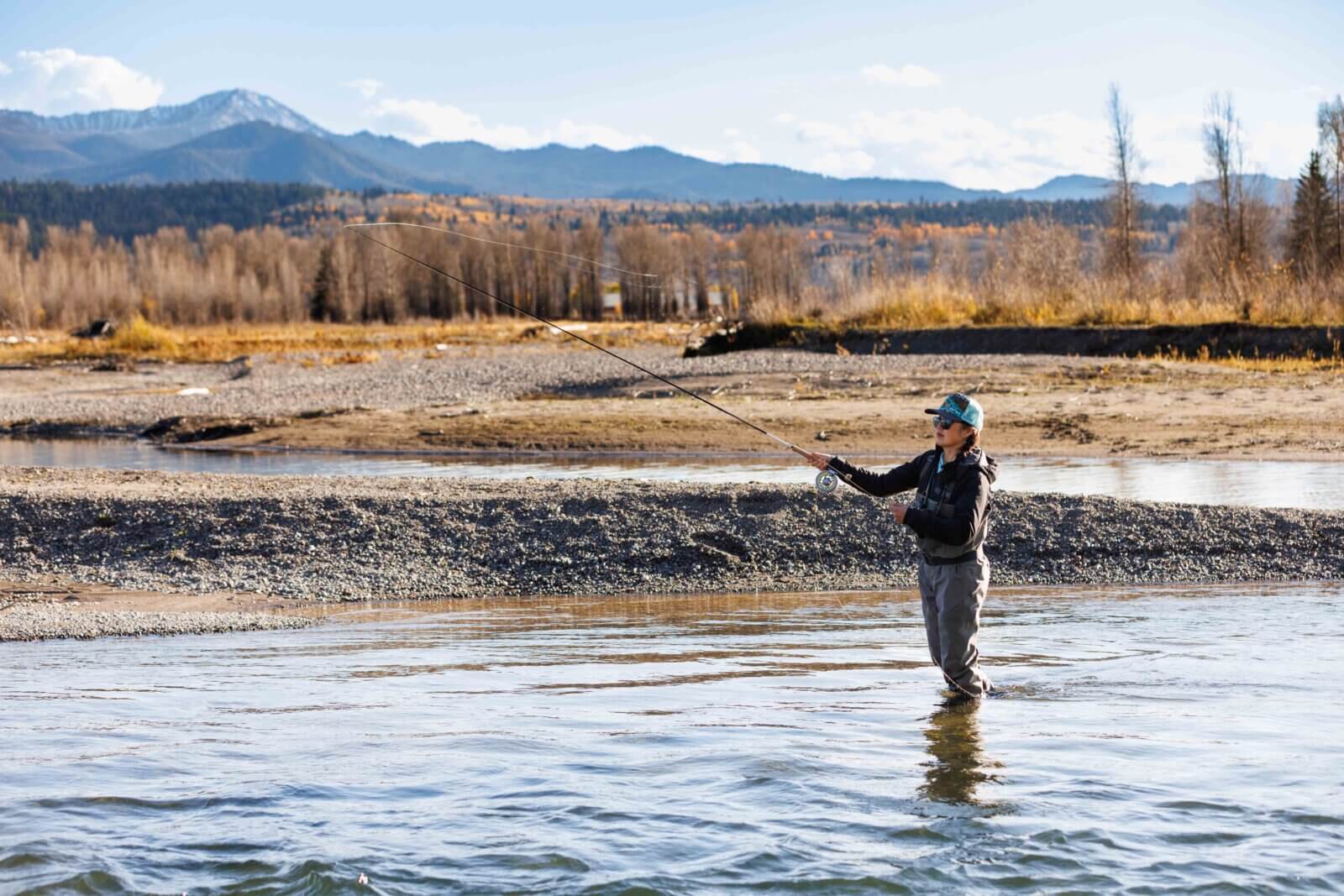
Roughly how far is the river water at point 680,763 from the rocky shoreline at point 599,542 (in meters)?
2.28

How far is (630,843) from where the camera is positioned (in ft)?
19.8

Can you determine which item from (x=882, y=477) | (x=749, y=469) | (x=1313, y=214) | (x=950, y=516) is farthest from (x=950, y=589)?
(x=1313, y=214)

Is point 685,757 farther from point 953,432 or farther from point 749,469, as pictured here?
point 749,469

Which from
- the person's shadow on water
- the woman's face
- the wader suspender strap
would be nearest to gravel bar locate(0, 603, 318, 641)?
the person's shadow on water

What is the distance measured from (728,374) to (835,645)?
21235mm

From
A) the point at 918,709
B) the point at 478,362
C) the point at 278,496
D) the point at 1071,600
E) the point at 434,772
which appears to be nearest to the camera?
the point at 434,772

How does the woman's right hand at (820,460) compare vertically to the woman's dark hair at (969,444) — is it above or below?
below

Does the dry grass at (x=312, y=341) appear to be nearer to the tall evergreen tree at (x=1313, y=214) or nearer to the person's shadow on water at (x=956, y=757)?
the tall evergreen tree at (x=1313, y=214)

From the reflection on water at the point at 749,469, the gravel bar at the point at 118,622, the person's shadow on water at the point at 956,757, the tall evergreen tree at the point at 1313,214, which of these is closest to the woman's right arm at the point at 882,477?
the person's shadow on water at the point at 956,757

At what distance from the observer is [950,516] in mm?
7094

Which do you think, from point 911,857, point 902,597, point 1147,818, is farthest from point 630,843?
point 902,597

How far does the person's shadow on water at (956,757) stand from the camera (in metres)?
6.58

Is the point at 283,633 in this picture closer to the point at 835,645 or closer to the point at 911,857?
the point at 835,645

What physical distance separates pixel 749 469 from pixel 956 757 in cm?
1285
